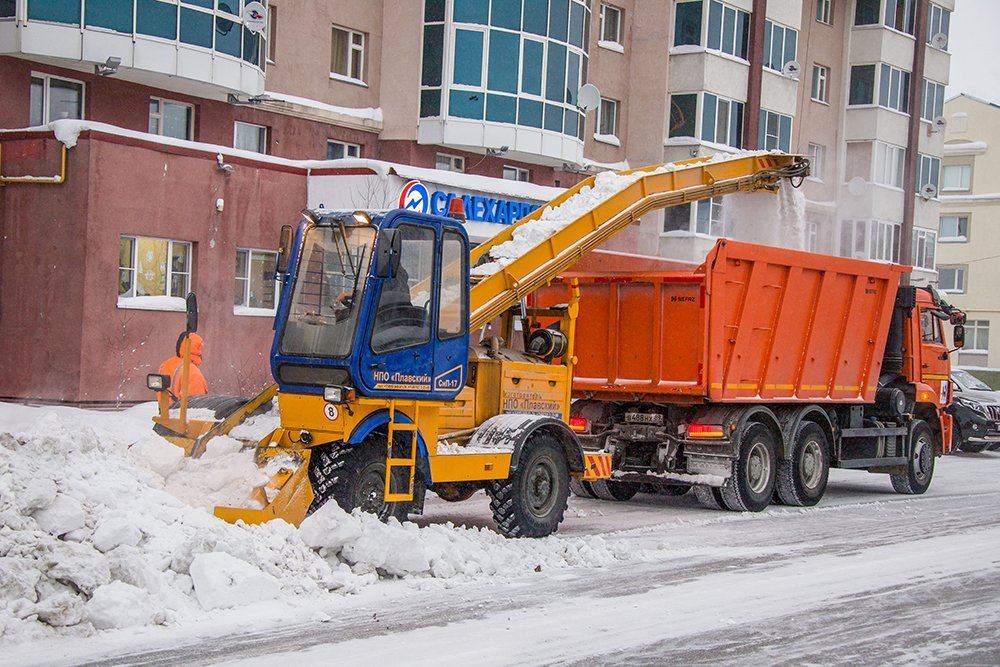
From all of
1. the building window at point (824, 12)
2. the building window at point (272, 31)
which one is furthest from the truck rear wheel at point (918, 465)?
the building window at point (824, 12)

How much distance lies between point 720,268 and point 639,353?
1375 millimetres

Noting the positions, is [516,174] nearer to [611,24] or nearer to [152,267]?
[611,24]

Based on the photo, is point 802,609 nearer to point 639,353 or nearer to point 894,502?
point 639,353

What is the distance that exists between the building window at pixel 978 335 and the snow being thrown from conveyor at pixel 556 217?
52.0 meters

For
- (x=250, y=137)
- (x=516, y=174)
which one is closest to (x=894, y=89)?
(x=516, y=174)

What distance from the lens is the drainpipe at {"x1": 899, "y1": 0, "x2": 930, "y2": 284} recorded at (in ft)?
147

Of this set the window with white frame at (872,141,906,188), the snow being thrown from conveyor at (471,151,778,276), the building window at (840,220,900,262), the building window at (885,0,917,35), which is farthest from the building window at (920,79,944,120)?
the snow being thrown from conveyor at (471,151,778,276)

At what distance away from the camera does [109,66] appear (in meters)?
21.7

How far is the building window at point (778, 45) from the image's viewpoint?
38.5 metres

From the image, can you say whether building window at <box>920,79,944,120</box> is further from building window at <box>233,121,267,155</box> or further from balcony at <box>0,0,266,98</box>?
balcony at <box>0,0,266,98</box>

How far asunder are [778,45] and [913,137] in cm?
869

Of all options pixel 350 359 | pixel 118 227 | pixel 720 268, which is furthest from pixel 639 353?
pixel 118 227

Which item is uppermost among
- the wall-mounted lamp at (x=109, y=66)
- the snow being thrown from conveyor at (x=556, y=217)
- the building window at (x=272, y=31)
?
the building window at (x=272, y=31)

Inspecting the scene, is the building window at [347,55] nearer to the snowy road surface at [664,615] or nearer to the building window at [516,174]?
the building window at [516,174]
